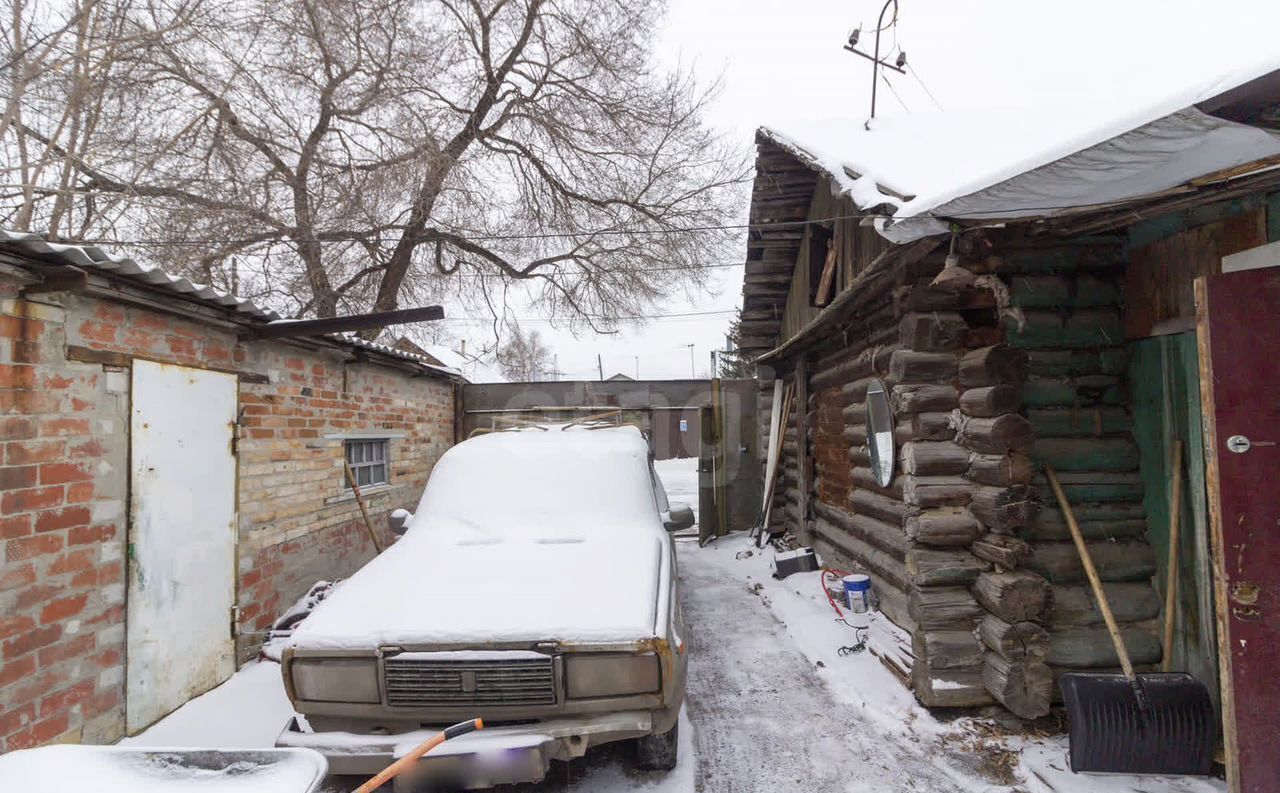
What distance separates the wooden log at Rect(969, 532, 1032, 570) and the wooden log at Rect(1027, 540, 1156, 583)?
200 mm

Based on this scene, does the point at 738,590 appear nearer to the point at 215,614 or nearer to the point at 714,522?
the point at 714,522

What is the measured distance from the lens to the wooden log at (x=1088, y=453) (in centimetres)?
389

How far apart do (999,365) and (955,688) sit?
2.00 meters

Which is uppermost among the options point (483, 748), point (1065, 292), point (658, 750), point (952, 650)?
point (1065, 292)

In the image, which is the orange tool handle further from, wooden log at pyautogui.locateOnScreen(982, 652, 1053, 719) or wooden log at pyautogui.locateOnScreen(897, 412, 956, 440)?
wooden log at pyautogui.locateOnScreen(897, 412, 956, 440)

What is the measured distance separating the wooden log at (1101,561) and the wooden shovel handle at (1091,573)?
45 millimetres

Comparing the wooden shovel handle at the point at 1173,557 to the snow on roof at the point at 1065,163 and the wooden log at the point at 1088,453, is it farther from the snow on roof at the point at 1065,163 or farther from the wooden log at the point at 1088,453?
the snow on roof at the point at 1065,163

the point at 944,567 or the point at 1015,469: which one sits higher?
the point at 1015,469

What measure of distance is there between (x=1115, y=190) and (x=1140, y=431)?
1.89m

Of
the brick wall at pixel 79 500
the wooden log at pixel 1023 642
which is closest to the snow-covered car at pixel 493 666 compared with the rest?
the brick wall at pixel 79 500

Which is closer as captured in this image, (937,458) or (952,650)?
(952,650)

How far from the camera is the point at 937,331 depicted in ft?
13.0

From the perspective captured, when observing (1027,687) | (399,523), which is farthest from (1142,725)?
(399,523)

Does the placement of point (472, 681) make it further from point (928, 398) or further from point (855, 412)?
point (855, 412)
